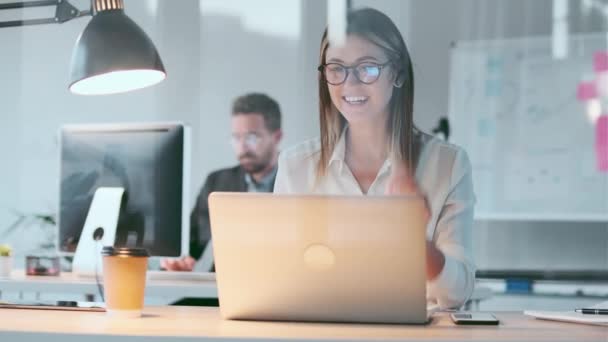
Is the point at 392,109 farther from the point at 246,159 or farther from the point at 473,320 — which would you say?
the point at 246,159

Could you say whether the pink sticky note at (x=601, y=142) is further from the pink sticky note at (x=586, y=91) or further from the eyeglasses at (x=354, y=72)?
the eyeglasses at (x=354, y=72)

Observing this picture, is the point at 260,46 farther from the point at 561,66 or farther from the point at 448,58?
the point at 561,66

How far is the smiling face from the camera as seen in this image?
235 cm

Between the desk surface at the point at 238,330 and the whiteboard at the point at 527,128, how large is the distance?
8.80 feet

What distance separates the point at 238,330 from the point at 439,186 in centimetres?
105

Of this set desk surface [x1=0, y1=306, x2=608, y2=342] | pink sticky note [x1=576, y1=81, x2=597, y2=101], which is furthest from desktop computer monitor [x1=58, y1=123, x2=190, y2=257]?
pink sticky note [x1=576, y1=81, x2=597, y2=101]

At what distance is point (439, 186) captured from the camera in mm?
2307

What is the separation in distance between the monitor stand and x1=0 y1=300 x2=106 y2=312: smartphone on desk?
755 mm

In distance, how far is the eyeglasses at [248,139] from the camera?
174 inches

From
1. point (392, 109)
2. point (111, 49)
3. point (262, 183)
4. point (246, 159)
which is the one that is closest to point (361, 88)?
point (392, 109)

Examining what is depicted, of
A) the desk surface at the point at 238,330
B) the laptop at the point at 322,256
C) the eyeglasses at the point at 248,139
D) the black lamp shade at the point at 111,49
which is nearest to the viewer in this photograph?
the desk surface at the point at 238,330

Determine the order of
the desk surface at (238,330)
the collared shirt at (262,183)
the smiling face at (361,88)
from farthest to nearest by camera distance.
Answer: the collared shirt at (262,183) < the smiling face at (361,88) < the desk surface at (238,330)

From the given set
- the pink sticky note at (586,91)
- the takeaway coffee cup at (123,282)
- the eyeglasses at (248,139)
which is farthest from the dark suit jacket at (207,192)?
the takeaway coffee cup at (123,282)

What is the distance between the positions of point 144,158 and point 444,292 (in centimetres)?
109
